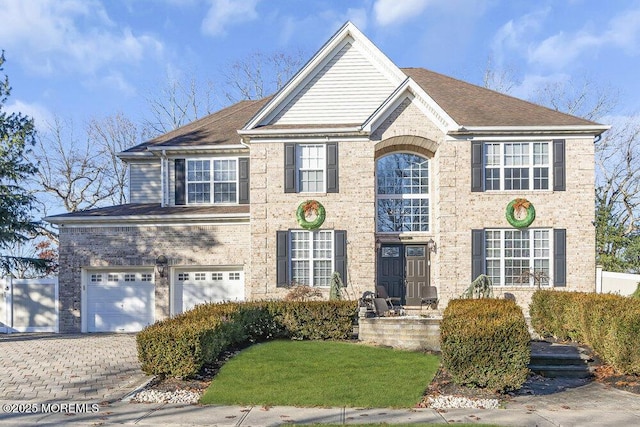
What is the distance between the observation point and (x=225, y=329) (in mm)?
10898

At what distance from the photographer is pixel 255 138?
17.4 m

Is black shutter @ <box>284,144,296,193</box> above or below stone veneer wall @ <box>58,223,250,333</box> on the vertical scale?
above

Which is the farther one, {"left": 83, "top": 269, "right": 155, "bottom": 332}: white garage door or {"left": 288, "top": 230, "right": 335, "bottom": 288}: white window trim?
{"left": 83, "top": 269, "right": 155, "bottom": 332}: white garage door

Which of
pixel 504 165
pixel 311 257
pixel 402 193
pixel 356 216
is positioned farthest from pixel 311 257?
pixel 504 165

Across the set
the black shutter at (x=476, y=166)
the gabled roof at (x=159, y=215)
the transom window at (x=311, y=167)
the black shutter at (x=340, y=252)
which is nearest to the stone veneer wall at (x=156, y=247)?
the gabled roof at (x=159, y=215)

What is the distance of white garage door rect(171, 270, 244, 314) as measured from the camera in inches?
717

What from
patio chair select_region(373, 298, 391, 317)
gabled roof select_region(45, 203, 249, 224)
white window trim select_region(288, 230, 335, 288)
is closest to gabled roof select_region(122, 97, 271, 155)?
gabled roof select_region(45, 203, 249, 224)

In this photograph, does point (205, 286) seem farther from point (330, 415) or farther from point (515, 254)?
point (330, 415)

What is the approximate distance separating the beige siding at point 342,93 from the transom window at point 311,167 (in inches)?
37.0

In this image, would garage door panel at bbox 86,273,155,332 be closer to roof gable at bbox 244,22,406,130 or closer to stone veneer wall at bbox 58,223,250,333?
stone veneer wall at bbox 58,223,250,333

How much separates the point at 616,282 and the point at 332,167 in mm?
10460

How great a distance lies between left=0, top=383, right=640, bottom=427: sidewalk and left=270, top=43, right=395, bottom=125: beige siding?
37.5 ft

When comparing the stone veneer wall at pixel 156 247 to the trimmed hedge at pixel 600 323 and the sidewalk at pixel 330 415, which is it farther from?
the sidewalk at pixel 330 415

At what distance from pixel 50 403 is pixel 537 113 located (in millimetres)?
17011
